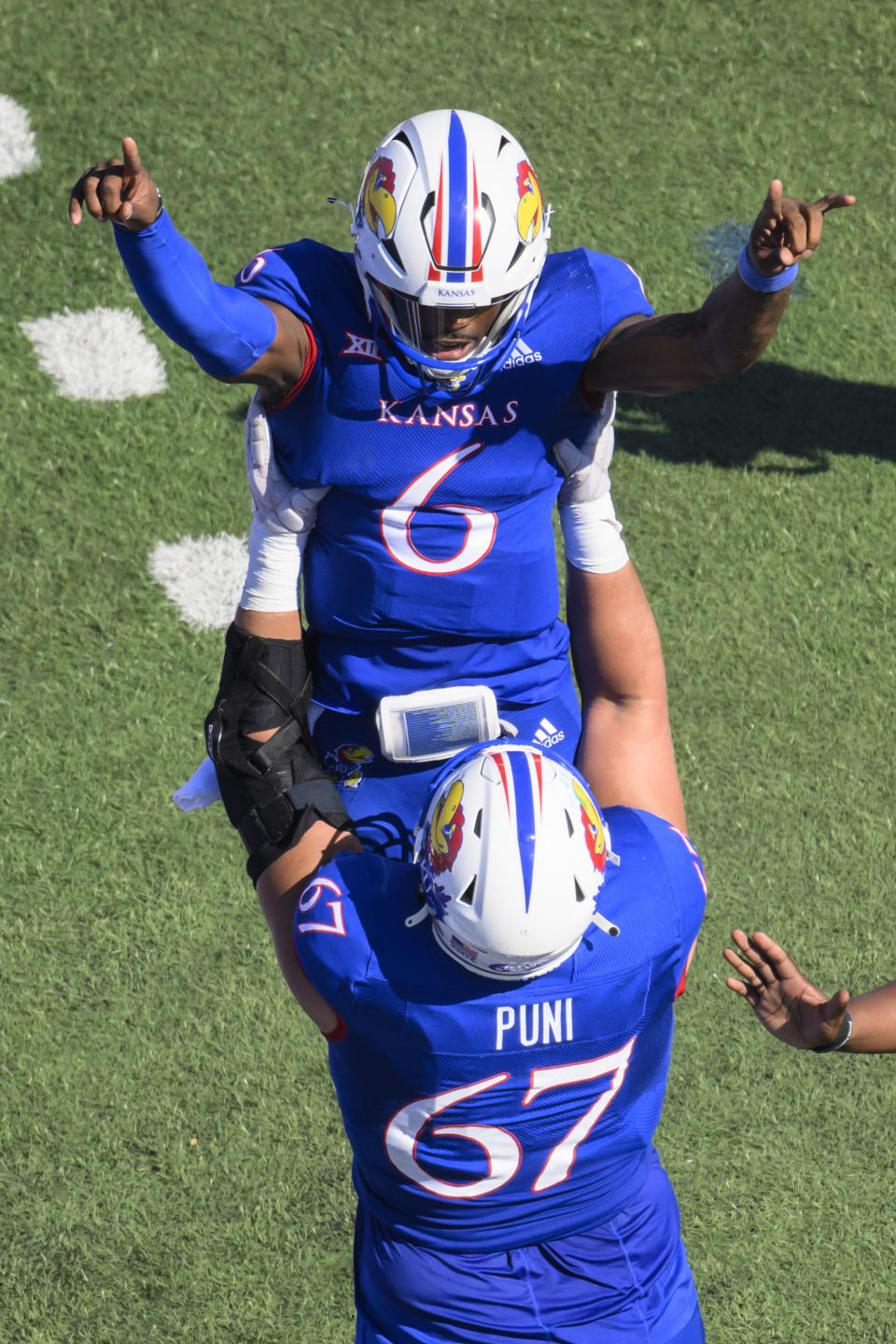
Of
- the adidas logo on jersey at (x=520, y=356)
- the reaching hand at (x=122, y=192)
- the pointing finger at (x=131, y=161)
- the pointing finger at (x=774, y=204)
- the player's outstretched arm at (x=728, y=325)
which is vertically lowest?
the adidas logo on jersey at (x=520, y=356)

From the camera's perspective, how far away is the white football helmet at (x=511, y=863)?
120 inches

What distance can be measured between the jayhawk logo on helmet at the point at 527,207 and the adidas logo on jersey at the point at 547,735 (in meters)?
1.43

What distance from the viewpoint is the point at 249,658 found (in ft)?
13.1

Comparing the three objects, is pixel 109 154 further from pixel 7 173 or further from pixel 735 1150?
pixel 735 1150

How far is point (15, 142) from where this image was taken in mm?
7109

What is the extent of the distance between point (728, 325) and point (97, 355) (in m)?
4.11

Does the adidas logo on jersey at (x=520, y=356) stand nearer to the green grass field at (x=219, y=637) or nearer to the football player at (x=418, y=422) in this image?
the football player at (x=418, y=422)

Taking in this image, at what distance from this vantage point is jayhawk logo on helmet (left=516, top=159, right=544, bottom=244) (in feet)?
11.0

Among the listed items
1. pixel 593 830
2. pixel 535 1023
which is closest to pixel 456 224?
pixel 593 830

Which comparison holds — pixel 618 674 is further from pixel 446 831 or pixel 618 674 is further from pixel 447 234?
pixel 447 234

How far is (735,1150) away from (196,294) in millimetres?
3455

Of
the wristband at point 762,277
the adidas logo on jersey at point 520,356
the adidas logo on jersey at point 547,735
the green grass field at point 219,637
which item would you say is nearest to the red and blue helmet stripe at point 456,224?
the adidas logo on jersey at point 520,356

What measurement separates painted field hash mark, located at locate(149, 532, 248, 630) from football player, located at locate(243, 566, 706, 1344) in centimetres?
254

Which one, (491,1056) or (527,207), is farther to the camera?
(527,207)
